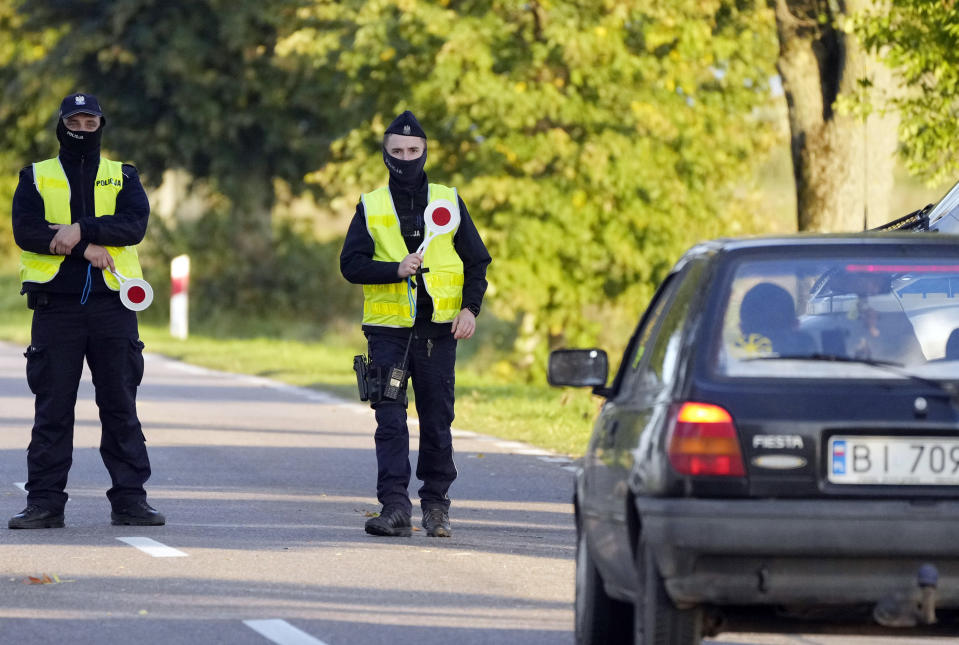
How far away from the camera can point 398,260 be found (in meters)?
9.48

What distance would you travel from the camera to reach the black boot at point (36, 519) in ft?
31.7

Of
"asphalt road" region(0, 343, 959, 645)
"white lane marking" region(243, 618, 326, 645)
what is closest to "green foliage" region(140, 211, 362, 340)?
"asphalt road" region(0, 343, 959, 645)

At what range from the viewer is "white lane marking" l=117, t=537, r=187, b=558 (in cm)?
881

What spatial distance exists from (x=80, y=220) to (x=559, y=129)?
67.0ft

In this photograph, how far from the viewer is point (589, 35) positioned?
28406 millimetres

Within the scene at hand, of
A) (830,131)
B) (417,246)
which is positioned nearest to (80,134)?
(417,246)

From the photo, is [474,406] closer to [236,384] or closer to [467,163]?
[236,384]

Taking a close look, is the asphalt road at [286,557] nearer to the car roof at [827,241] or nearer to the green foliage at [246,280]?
the car roof at [827,241]

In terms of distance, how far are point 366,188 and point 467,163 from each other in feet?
6.48

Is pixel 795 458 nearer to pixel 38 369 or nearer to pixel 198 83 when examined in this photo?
pixel 38 369

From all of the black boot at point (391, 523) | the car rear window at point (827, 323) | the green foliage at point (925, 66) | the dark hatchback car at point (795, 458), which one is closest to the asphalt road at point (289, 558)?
the black boot at point (391, 523)

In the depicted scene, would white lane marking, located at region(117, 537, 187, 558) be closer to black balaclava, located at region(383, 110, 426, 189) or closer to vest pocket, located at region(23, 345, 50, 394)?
vest pocket, located at region(23, 345, 50, 394)

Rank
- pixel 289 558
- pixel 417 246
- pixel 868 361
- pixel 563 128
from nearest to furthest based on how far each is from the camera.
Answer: pixel 868 361 < pixel 289 558 < pixel 417 246 < pixel 563 128

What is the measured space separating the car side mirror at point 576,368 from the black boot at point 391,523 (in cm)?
296
